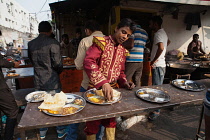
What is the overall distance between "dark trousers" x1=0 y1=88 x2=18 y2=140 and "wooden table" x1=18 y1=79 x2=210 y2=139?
43.8 inches

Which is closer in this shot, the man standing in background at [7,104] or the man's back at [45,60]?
the man standing in background at [7,104]

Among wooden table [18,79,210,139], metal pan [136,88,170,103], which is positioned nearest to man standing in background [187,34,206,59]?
wooden table [18,79,210,139]

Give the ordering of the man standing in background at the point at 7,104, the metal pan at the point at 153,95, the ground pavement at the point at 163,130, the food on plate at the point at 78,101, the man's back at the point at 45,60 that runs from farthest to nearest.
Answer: the ground pavement at the point at 163,130 < the man's back at the point at 45,60 < the man standing in background at the point at 7,104 < the metal pan at the point at 153,95 < the food on plate at the point at 78,101

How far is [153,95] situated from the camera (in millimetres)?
1901

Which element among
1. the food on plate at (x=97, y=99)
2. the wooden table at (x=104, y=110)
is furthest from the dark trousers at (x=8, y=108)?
the food on plate at (x=97, y=99)

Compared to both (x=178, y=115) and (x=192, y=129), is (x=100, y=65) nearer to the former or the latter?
(x=192, y=129)

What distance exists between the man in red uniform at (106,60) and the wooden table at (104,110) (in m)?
0.25

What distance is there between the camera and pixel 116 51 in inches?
72.6

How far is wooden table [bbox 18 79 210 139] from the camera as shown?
1.22 meters

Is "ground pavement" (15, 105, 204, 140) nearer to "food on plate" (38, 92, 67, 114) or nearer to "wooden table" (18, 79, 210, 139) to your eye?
"wooden table" (18, 79, 210, 139)

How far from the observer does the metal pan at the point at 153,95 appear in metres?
1.71

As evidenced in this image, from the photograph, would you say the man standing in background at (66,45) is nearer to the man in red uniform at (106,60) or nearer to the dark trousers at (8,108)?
the dark trousers at (8,108)

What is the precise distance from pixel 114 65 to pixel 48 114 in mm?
1053

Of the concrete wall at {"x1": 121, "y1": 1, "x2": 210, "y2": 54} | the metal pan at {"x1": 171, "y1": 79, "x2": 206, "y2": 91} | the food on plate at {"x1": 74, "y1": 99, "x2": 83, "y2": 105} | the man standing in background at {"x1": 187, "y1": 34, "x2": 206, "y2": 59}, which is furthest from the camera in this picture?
the man standing in background at {"x1": 187, "y1": 34, "x2": 206, "y2": 59}
